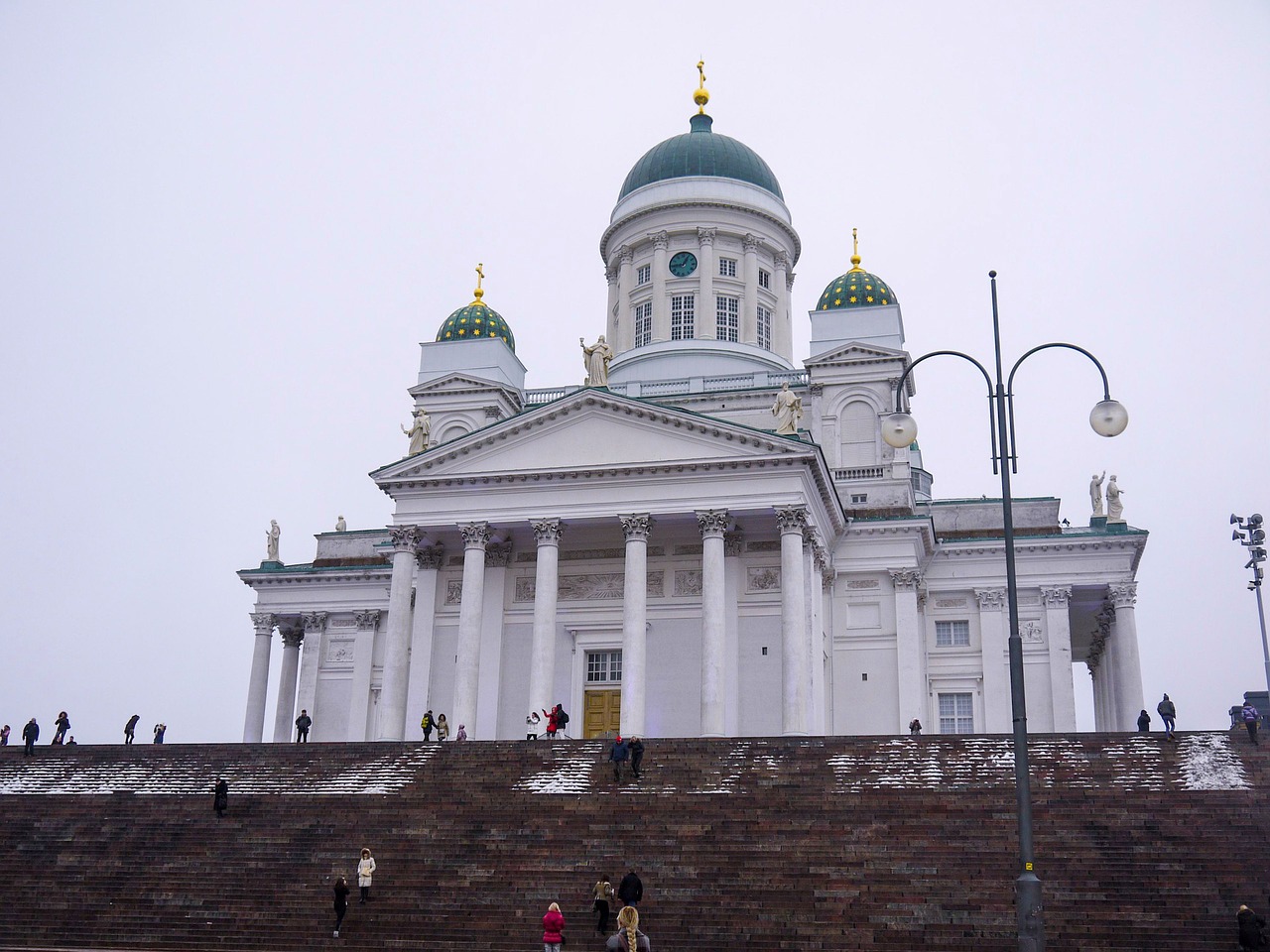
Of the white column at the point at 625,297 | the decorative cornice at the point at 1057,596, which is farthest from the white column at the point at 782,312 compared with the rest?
the decorative cornice at the point at 1057,596

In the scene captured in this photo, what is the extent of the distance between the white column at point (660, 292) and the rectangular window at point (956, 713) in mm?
19474

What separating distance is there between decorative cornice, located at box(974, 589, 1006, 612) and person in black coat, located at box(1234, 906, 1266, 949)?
90.0 ft

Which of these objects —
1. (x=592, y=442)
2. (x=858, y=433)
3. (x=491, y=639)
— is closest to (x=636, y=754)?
(x=592, y=442)

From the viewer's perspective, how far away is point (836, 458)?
50.9 meters

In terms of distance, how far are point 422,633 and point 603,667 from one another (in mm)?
6038

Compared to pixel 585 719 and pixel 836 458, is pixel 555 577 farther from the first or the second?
pixel 836 458

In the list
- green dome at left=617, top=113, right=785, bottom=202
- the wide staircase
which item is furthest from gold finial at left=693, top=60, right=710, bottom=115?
the wide staircase

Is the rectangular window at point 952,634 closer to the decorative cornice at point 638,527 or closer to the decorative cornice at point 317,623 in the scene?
the decorative cornice at point 638,527

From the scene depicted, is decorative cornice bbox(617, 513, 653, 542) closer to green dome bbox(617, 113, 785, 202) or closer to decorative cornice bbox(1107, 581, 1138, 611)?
decorative cornice bbox(1107, 581, 1138, 611)

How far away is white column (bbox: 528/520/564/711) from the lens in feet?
130

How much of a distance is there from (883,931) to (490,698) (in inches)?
866

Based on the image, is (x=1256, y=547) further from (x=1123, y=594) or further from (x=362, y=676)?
(x=362, y=676)

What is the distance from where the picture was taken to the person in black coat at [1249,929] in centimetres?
2094

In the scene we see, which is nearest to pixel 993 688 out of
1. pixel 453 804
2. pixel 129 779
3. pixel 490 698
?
pixel 490 698
